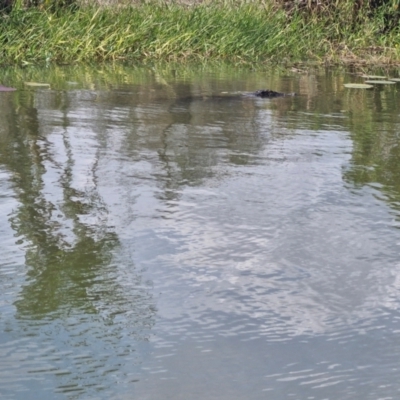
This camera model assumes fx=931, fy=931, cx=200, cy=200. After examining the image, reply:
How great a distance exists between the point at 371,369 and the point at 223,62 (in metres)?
8.42

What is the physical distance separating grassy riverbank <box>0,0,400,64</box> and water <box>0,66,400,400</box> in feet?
13.0

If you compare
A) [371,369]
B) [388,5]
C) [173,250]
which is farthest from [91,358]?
[388,5]

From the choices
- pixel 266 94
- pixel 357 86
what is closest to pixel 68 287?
pixel 266 94

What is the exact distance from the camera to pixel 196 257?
321 cm

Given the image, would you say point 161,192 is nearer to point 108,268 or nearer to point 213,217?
point 213,217

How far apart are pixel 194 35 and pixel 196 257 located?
7972 mm

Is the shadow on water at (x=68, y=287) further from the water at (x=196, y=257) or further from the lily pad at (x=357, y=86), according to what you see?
the lily pad at (x=357, y=86)

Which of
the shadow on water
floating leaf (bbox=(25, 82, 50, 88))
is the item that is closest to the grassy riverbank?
floating leaf (bbox=(25, 82, 50, 88))

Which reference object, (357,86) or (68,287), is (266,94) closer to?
(357,86)

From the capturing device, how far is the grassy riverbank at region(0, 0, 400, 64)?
9984 mm

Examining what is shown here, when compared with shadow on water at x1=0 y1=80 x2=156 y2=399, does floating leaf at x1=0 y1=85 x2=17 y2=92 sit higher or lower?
higher

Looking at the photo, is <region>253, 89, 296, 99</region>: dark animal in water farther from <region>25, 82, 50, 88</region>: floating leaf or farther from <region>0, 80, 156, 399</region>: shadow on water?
<region>0, 80, 156, 399</region>: shadow on water

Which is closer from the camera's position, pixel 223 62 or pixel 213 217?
pixel 213 217

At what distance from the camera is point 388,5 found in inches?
479
